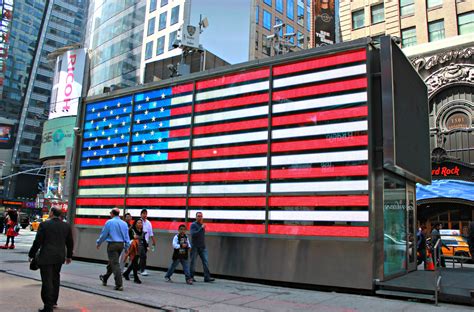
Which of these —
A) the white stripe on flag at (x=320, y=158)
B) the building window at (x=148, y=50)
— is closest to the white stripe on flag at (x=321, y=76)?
the white stripe on flag at (x=320, y=158)

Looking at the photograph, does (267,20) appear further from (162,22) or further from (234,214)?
(234,214)

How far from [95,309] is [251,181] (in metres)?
5.03

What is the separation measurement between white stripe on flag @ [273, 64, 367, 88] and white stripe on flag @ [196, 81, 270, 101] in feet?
1.29

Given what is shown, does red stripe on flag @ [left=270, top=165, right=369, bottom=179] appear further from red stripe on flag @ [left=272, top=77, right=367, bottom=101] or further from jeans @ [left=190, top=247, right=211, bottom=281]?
jeans @ [left=190, top=247, right=211, bottom=281]

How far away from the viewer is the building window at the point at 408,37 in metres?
28.8

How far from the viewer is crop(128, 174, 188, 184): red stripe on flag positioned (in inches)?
465

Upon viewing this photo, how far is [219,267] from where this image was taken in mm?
10617

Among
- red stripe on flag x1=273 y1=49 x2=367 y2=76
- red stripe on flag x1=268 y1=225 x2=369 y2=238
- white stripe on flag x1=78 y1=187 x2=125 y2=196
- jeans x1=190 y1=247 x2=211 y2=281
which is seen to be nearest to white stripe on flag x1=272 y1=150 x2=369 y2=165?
red stripe on flag x1=268 y1=225 x2=369 y2=238

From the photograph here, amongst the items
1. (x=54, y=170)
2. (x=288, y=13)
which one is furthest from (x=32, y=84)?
(x=288, y=13)

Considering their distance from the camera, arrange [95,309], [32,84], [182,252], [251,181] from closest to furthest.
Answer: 1. [95,309]
2. [182,252]
3. [251,181]
4. [32,84]

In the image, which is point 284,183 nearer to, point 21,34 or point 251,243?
point 251,243

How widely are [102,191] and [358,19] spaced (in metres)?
26.2

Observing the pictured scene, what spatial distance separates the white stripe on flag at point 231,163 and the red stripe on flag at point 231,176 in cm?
18

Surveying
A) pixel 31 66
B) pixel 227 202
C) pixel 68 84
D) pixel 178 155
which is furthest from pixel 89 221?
pixel 31 66
